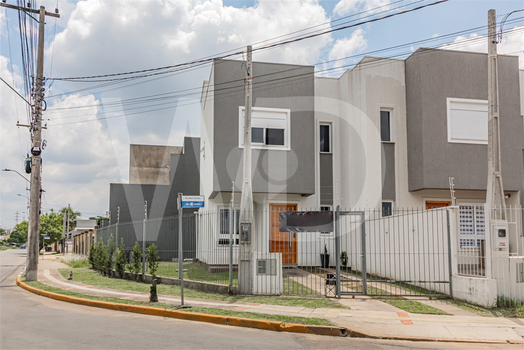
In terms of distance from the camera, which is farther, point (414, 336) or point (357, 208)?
point (357, 208)

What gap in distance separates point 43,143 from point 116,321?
43.2 feet

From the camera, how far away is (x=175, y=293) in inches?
499

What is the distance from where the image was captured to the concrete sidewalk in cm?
810

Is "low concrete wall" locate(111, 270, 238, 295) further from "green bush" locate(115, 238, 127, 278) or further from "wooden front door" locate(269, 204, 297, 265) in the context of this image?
"wooden front door" locate(269, 204, 297, 265)

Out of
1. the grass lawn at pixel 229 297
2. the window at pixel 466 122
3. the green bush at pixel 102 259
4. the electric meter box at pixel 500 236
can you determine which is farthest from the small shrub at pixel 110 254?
the window at pixel 466 122

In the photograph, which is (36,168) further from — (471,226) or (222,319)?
(471,226)

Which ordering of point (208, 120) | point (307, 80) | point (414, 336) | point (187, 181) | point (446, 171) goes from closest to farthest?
point (414, 336) → point (446, 171) → point (307, 80) → point (208, 120) → point (187, 181)

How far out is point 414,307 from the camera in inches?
406

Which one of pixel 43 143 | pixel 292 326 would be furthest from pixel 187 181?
pixel 292 326

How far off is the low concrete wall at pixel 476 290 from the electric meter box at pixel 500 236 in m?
0.90

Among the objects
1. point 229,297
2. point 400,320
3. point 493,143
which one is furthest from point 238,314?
point 493,143

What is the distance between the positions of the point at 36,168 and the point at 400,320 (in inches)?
602

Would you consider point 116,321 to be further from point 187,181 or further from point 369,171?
point 187,181

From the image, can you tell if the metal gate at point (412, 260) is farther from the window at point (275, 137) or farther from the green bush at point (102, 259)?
the green bush at point (102, 259)
